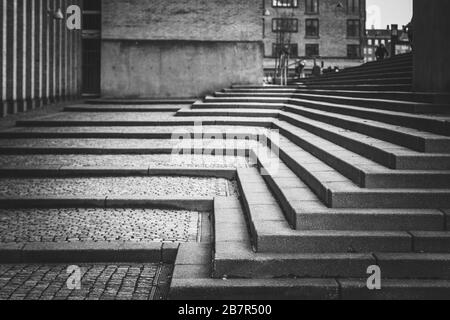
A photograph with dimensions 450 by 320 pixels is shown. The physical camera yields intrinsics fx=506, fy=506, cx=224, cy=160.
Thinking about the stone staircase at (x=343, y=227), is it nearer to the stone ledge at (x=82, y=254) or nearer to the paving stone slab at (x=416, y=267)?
the paving stone slab at (x=416, y=267)

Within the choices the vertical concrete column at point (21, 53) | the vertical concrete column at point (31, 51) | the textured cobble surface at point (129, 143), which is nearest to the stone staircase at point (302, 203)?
the textured cobble surface at point (129, 143)

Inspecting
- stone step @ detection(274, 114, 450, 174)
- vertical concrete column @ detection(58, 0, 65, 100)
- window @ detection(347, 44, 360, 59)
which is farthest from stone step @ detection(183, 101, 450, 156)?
window @ detection(347, 44, 360, 59)

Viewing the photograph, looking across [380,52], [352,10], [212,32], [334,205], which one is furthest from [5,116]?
[352,10]

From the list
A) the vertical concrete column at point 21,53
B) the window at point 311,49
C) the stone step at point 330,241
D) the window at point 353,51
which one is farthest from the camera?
the window at point 311,49

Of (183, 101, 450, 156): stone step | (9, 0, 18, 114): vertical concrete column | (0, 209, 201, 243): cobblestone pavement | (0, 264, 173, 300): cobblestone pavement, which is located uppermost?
(9, 0, 18, 114): vertical concrete column

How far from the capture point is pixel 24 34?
18.8 metres

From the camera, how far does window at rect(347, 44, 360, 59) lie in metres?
62.7

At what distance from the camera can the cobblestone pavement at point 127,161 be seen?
33.1ft

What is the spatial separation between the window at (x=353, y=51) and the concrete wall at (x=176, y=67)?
41026 mm

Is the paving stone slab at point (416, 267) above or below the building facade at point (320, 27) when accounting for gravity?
below

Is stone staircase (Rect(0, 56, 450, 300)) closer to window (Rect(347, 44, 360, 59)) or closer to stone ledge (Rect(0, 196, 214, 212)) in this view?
stone ledge (Rect(0, 196, 214, 212))

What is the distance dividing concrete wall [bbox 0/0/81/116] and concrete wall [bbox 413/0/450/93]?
13.1 meters

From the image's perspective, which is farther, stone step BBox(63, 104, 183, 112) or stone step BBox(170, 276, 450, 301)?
stone step BBox(63, 104, 183, 112)

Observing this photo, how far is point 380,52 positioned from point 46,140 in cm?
2444
